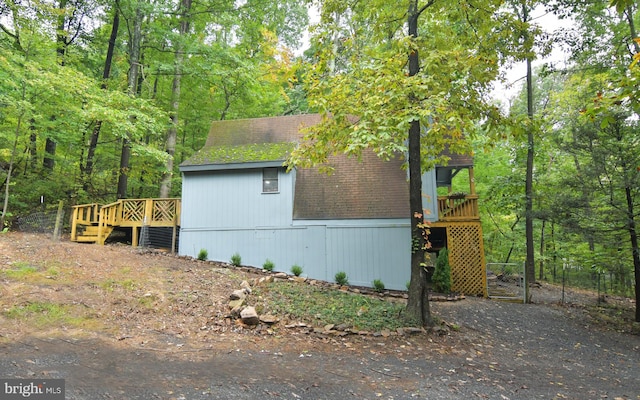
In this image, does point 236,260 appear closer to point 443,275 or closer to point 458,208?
point 443,275

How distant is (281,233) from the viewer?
11109 mm

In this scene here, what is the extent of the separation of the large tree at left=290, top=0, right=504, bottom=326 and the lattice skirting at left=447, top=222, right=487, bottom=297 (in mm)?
3814

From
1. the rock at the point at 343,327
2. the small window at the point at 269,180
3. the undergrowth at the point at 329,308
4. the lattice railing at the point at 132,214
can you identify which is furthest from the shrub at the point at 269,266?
the rock at the point at 343,327

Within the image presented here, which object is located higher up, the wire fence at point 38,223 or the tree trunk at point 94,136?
the tree trunk at point 94,136

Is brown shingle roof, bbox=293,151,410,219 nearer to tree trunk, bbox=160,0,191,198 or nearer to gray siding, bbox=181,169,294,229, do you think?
gray siding, bbox=181,169,294,229

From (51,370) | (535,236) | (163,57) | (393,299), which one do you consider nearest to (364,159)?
(393,299)

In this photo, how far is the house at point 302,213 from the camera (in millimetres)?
10484

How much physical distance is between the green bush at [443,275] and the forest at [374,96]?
9.19 ft

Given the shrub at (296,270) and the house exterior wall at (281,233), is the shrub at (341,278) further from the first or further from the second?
the shrub at (296,270)

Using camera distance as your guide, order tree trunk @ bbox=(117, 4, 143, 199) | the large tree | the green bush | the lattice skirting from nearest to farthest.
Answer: the large tree → the green bush → the lattice skirting → tree trunk @ bbox=(117, 4, 143, 199)

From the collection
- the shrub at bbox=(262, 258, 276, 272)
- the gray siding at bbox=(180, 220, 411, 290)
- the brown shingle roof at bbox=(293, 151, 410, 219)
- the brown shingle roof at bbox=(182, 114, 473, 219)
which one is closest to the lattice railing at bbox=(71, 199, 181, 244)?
the gray siding at bbox=(180, 220, 411, 290)

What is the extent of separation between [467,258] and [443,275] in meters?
0.93

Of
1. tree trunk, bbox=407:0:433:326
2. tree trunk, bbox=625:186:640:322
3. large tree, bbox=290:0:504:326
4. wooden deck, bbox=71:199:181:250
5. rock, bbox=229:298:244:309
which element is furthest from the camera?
wooden deck, bbox=71:199:181:250

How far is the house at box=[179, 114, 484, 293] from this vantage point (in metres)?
10.5
